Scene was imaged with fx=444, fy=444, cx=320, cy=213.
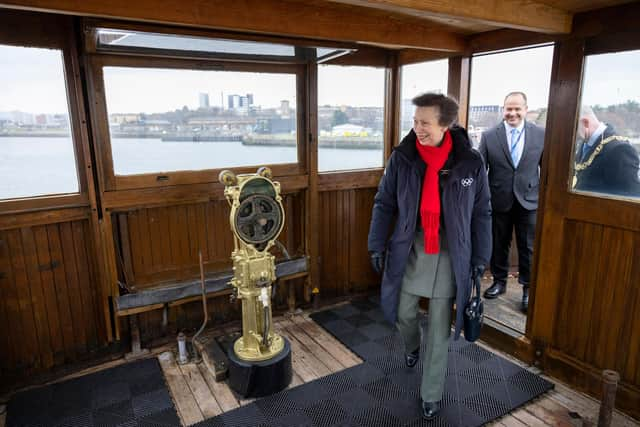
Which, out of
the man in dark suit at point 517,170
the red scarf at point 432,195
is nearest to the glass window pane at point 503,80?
the man in dark suit at point 517,170

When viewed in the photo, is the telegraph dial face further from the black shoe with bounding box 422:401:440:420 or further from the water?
the black shoe with bounding box 422:401:440:420

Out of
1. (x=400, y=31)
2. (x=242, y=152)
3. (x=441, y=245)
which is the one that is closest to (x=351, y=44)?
(x=400, y=31)

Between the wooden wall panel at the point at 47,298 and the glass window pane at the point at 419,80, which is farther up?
the glass window pane at the point at 419,80

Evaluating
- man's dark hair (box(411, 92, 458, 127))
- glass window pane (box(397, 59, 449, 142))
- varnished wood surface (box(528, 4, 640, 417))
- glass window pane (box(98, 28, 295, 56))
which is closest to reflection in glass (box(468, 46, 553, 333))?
glass window pane (box(397, 59, 449, 142))

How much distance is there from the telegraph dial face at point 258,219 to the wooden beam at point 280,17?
3.18 ft

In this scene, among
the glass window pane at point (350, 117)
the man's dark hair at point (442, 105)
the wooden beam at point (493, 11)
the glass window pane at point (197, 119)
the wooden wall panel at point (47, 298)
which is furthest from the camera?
the glass window pane at point (350, 117)

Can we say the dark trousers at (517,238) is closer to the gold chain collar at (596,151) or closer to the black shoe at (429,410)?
the gold chain collar at (596,151)

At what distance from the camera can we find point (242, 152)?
3.50 m

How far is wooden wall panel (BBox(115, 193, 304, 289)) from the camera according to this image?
10.5 ft

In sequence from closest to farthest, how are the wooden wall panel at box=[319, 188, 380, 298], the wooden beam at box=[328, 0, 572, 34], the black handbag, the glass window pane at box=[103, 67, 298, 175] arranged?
the wooden beam at box=[328, 0, 572, 34]
the black handbag
the glass window pane at box=[103, 67, 298, 175]
the wooden wall panel at box=[319, 188, 380, 298]

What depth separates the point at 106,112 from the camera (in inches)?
115

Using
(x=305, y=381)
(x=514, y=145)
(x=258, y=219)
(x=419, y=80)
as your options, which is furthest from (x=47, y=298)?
(x=514, y=145)

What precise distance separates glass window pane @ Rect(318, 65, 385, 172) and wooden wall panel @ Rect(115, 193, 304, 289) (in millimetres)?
1072

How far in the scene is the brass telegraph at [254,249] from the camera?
8.72 ft
